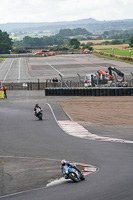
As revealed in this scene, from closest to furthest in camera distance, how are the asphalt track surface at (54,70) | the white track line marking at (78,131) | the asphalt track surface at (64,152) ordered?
the asphalt track surface at (64,152)
the white track line marking at (78,131)
the asphalt track surface at (54,70)

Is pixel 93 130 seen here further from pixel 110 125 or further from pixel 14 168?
pixel 14 168

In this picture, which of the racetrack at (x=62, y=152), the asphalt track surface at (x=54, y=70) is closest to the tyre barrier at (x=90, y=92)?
the racetrack at (x=62, y=152)

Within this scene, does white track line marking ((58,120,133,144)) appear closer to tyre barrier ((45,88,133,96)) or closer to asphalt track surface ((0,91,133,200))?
asphalt track surface ((0,91,133,200))

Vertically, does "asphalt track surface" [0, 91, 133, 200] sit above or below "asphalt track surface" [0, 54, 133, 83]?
above

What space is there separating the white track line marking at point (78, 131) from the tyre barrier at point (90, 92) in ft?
52.4

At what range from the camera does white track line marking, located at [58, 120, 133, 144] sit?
28.3 m

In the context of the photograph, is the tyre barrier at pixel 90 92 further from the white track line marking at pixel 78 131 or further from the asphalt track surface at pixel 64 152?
the white track line marking at pixel 78 131

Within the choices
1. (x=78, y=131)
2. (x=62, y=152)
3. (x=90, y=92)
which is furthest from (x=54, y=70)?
(x=62, y=152)

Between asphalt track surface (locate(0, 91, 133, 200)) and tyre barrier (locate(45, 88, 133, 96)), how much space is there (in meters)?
9.29

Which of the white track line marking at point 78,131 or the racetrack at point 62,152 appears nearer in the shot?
the racetrack at point 62,152

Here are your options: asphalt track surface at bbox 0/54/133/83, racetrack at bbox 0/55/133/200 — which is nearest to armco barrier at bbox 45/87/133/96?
racetrack at bbox 0/55/133/200

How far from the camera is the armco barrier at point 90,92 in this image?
5056cm

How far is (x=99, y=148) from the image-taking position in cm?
2509

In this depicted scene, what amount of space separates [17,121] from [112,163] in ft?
50.9
